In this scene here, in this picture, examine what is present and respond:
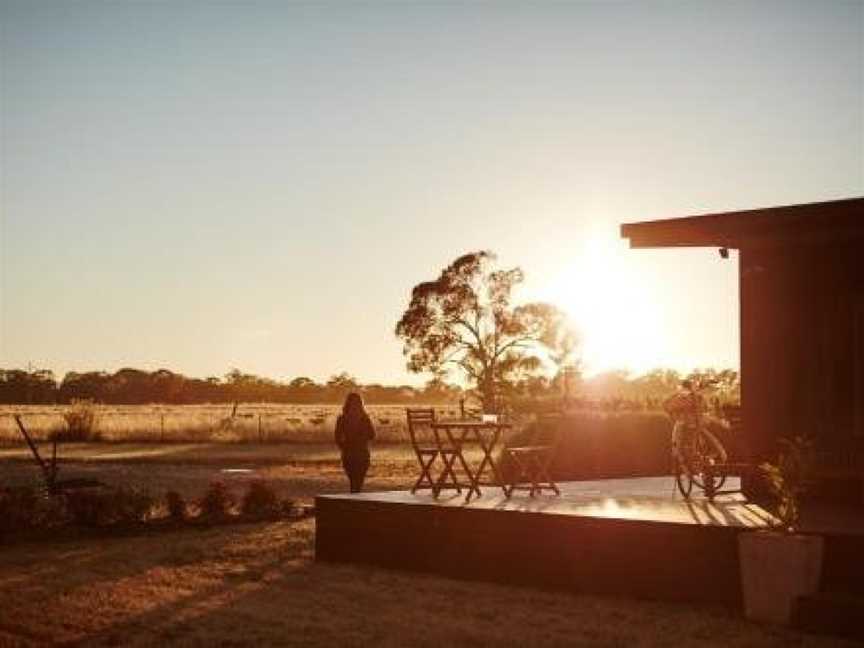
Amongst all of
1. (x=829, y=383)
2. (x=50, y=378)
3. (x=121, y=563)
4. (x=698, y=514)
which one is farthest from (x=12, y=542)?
(x=50, y=378)

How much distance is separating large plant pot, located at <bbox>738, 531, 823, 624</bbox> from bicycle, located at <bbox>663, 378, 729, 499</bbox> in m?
3.14

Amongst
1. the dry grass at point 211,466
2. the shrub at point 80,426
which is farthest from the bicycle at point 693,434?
the shrub at point 80,426

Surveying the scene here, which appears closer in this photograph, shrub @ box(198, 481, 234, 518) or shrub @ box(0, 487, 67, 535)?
shrub @ box(0, 487, 67, 535)

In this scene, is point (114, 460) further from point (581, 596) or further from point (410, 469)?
point (581, 596)

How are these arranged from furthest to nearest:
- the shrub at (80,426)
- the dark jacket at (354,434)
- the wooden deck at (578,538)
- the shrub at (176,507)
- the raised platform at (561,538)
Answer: the shrub at (80,426), the dark jacket at (354,434), the shrub at (176,507), the raised platform at (561,538), the wooden deck at (578,538)

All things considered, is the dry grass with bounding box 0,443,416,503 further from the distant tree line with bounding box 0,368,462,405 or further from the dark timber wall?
the distant tree line with bounding box 0,368,462,405

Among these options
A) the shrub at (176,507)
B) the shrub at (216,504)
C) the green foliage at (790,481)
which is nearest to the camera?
the green foliage at (790,481)

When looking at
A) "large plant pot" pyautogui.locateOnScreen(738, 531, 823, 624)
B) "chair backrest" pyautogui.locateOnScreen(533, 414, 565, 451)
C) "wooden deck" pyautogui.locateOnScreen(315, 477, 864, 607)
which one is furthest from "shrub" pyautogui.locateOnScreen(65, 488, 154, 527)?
"chair backrest" pyautogui.locateOnScreen(533, 414, 565, 451)

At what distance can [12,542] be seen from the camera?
1394 cm

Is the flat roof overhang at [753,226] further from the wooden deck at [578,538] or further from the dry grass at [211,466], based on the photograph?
the dry grass at [211,466]

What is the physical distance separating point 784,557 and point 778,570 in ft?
0.43

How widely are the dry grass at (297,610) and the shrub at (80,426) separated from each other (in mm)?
31182

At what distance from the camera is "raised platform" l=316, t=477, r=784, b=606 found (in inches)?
385

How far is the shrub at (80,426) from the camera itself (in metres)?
42.8
